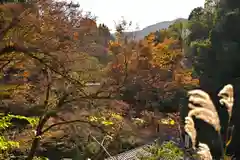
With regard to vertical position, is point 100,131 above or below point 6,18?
below

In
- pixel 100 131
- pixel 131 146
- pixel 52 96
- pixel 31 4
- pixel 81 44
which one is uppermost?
pixel 31 4

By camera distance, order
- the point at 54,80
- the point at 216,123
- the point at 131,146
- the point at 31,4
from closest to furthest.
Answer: the point at 216,123
the point at 31,4
the point at 54,80
the point at 131,146

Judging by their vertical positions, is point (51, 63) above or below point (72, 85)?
above

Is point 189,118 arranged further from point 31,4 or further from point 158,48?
point 158,48

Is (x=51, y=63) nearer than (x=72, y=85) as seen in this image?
Yes

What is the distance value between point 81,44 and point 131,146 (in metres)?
4.64

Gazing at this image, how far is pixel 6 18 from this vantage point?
3.55 m

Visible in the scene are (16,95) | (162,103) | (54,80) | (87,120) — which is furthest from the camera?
(162,103)

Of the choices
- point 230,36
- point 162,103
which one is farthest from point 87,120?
point 162,103

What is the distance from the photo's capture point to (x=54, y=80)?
5516mm

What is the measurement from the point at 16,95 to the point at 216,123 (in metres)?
3.97

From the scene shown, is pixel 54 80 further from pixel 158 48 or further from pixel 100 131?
pixel 158 48

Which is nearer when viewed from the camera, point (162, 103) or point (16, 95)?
point (16, 95)

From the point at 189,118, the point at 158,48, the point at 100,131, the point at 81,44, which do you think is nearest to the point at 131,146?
the point at 100,131
